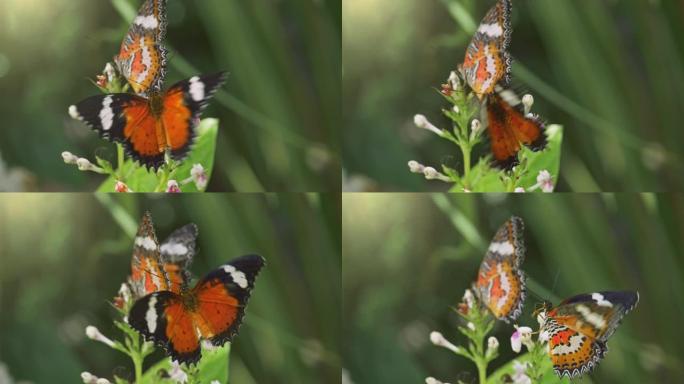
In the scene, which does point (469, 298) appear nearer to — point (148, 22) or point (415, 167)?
point (415, 167)

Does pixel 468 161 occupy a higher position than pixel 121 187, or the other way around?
pixel 468 161

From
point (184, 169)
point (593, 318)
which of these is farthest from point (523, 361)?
point (184, 169)

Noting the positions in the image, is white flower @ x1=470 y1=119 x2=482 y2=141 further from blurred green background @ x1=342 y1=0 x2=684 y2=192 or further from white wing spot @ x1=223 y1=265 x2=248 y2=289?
white wing spot @ x1=223 y1=265 x2=248 y2=289

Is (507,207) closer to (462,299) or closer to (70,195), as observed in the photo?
(462,299)

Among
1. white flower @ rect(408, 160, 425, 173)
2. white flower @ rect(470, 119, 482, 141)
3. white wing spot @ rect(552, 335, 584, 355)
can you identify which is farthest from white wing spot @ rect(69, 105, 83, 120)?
white wing spot @ rect(552, 335, 584, 355)

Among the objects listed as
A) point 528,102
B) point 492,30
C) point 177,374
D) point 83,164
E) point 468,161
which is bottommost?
point 177,374
